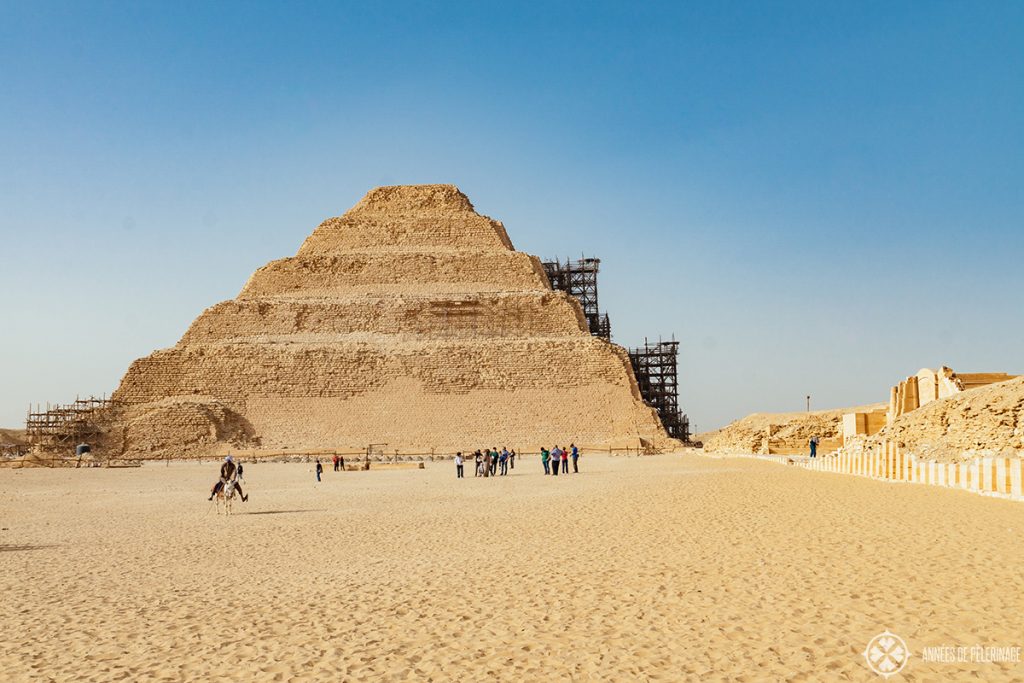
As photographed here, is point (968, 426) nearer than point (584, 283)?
Yes

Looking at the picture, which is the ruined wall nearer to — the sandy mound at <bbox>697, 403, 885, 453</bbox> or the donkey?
the sandy mound at <bbox>697, 403, 885, 453</bbox>

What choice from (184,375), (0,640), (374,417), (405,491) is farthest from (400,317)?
(0,640)

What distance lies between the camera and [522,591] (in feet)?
26.6

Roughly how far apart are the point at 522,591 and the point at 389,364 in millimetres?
44241

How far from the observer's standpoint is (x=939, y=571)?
8.30m

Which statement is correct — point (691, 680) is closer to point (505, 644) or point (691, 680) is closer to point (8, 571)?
point (505, 644)

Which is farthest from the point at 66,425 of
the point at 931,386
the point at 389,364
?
the point at 931,386

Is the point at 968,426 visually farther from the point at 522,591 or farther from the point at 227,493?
the point at 227,493

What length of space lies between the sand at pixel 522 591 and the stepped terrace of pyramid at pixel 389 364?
31.6 m

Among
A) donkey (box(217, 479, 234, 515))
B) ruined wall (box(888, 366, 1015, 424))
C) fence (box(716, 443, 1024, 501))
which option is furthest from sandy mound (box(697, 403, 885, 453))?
donkey (box(217, 479, 234, 515))

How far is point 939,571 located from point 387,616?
5.23 metres

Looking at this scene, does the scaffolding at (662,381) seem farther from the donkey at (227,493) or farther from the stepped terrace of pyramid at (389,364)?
the donkey at (227,493)

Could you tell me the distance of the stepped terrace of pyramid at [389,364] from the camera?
4703 centimetres

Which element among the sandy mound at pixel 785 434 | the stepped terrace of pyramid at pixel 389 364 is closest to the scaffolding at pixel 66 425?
the stepped terrace of pyramid at pixel 389 364
